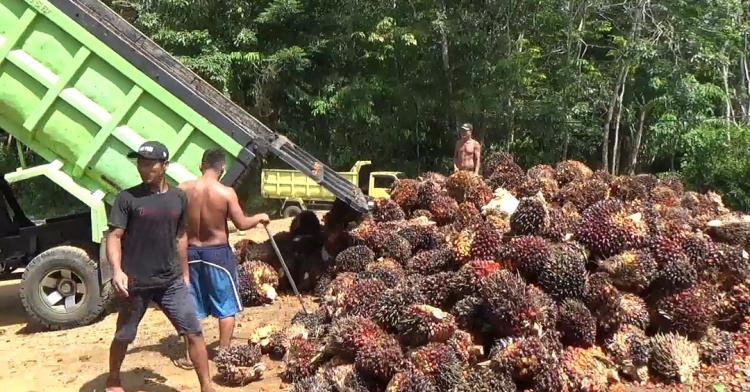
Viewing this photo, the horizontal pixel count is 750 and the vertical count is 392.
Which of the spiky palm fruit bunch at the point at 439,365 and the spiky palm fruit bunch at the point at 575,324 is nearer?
the spiky palm fruit bunch at the point at 439,365

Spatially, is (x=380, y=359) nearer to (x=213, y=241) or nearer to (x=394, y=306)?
(x=394, y=306)

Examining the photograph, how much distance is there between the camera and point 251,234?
1145 cm

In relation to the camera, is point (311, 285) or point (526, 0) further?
point (526, 0)

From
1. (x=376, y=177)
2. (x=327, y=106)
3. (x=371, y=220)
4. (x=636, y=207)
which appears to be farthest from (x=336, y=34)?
(x=636, y=207)

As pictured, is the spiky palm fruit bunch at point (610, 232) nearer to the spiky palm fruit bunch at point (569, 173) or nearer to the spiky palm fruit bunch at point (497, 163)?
the spiky palm fruit bunch at point (569, 173)

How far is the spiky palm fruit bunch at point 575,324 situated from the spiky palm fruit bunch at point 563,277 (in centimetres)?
8

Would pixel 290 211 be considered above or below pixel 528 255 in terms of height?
below

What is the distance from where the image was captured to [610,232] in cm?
486

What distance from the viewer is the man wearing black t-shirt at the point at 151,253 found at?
4117mm

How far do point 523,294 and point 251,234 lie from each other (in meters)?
7.98

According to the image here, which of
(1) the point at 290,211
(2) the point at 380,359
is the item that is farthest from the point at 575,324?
(1) the point at 290,211

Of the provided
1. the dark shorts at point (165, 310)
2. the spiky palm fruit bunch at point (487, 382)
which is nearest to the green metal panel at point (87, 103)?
the dark shorts at point (165, 310)

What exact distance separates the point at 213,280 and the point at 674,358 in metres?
3.27

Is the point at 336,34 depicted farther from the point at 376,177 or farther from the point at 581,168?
the point at 581,168
